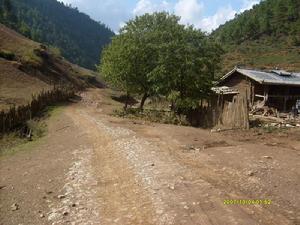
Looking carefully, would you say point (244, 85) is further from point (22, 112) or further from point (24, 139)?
point (24, 139)

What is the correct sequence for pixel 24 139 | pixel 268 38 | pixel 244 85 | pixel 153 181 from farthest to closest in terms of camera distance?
pixel 268 38 < pixel 244 85 < pixel 24 139 < pixel 153 181

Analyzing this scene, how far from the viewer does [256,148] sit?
1504 centimetres

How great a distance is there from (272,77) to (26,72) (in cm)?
3891

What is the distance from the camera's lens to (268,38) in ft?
378

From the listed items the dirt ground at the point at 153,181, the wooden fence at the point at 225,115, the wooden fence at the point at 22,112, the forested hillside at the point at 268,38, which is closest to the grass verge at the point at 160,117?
the wooden fence at the point at 225,115

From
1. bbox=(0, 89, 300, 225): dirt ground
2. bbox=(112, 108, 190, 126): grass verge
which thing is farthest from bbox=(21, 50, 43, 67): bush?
bbox=(0, 89, 300, 225): dirt ground

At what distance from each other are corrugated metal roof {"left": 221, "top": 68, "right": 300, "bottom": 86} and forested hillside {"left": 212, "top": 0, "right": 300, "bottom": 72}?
5129cm

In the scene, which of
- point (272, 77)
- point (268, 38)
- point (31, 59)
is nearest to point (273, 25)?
point (268, 38)

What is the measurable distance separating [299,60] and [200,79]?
66.6 meters

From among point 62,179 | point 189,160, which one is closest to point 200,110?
point 189,160

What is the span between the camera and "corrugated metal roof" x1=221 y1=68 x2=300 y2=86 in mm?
33094

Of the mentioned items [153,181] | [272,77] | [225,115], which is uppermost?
[272,77]

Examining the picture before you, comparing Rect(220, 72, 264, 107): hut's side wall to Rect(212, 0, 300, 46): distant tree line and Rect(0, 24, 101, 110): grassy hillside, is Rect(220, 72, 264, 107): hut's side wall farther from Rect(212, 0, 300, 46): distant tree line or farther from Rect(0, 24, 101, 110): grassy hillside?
Rect(212, 0, 300, 46): distant tree line

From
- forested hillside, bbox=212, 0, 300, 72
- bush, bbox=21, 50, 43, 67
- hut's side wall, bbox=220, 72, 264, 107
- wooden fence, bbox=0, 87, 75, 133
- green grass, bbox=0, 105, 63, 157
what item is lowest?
green grass, bbox=0, 105, 63, 157
